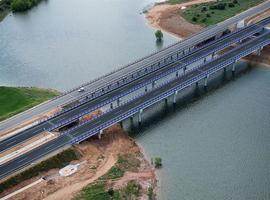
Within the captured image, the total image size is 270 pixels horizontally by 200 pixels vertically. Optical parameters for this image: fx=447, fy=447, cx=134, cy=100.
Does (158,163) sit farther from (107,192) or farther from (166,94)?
(166,94)

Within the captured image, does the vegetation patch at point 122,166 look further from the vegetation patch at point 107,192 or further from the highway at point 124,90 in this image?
the highway at point 124,90

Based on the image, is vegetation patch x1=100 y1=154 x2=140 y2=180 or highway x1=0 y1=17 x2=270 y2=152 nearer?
vegetation patch x1=100 y1=154 x2=140 y2=180

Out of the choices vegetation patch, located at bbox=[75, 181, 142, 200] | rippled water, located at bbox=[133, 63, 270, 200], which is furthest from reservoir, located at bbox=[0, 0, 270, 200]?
vegetation patch, located at bbox=[75, 181, 142, 200]

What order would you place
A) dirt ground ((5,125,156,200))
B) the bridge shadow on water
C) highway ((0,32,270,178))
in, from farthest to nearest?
the bridge shadow on water < highway ((0,32,270,178)) < dirt ground ((5,125,156,200))

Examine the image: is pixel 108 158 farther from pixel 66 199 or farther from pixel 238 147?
pixel 238 147

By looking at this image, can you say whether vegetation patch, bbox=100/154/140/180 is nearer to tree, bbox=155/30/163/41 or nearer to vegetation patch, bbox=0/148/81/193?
vegetation patch, bbox=0/148/81/193

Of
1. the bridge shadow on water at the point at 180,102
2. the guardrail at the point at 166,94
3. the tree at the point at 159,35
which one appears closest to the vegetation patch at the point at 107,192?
the guardrail at the point at 166,94

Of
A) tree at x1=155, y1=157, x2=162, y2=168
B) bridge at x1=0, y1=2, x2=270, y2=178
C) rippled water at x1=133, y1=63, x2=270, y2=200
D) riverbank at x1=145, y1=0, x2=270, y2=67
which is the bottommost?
rippled water at x1=133, y1=63, x2=270, y2=200
